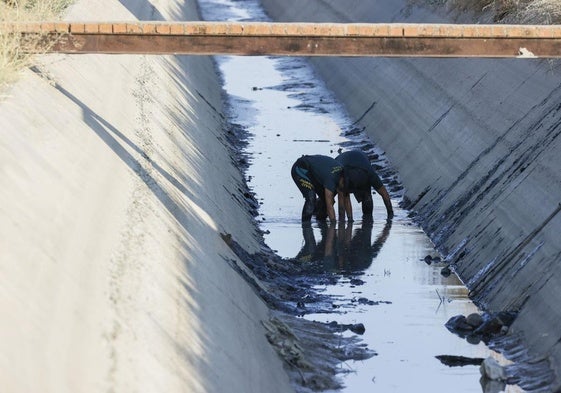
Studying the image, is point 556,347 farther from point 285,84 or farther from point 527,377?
point 285,84

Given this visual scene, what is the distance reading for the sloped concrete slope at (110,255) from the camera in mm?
8000

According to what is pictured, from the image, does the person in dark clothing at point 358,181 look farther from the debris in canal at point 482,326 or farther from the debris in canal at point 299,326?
the debris in canal at point 482,326

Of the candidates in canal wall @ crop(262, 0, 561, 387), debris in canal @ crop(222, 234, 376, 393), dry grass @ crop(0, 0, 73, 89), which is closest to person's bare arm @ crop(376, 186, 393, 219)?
canal wall @ crop(262, 0, 561, 387)

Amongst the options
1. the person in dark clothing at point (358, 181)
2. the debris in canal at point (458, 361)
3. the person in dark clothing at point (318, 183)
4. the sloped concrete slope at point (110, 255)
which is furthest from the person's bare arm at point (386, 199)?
the debris in canal at point (458, 361)

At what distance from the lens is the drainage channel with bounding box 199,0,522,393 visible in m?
12.8

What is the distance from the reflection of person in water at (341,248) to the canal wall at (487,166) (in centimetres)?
88

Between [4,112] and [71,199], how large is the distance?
1.18 m

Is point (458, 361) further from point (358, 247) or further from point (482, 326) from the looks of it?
point (358, 247)

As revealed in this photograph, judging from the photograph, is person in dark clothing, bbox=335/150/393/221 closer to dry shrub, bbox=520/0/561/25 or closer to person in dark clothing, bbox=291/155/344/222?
person in dark clothing, bbox=291/155/344/222

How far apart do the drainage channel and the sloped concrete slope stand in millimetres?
1270

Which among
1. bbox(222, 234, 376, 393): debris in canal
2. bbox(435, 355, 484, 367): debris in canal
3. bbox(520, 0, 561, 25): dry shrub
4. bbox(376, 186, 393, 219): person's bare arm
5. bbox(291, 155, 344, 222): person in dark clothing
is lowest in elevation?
bbox(291, 155, 344, 222): person in dark clothing

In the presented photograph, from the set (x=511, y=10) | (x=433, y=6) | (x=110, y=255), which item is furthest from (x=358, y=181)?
(x=433, y=6)

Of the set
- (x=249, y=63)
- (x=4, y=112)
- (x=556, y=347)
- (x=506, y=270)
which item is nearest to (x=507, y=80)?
(x=506, y=270)

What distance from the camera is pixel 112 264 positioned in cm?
998
